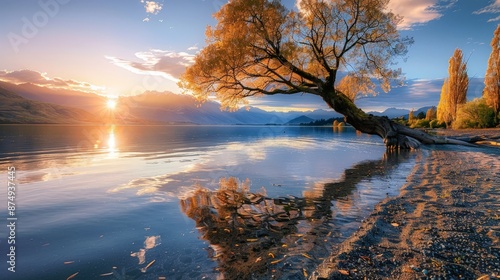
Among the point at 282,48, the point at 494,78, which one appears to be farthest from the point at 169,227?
the point at 494,78

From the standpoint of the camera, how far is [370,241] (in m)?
6.32

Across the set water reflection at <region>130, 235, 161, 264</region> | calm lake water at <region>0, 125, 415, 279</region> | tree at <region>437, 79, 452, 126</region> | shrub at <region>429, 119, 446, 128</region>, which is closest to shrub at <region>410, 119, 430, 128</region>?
shrub at <region>429, 119, 446, 128</region>

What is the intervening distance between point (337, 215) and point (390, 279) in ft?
14.0

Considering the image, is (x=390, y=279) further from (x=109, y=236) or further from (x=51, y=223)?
(x=51, y=223)

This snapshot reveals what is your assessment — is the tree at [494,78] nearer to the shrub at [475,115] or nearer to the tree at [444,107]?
the shrub at [475,115]

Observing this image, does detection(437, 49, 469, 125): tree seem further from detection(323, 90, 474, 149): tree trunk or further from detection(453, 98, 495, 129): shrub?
detection(323, 90, 474, 149): tree trunk

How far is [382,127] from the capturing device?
32562 mm

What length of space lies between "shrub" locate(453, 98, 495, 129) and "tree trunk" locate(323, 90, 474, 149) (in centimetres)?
4023

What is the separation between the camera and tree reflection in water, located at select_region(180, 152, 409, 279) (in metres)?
5.58

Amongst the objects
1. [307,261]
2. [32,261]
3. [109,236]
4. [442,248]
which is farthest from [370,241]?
[32,261]

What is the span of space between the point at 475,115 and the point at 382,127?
163ft

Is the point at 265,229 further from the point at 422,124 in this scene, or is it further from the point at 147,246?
the point at 422,124

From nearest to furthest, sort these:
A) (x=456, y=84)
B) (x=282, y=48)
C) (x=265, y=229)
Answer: (x=265, y=229), (x=282, y=48), (x=456, y=84)

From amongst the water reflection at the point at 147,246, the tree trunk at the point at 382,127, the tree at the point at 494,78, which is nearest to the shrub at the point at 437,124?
the tree at the point at 494,78
